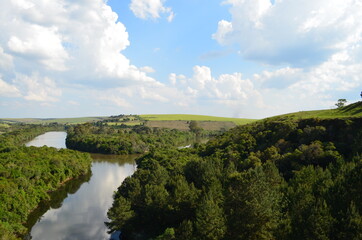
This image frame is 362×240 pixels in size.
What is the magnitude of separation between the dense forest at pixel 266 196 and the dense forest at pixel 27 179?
1866 cm

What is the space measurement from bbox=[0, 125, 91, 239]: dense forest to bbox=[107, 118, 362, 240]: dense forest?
61.2 ft

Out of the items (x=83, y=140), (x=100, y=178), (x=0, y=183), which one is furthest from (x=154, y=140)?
(x=0, y=183)

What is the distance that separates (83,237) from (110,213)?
35.2 ft

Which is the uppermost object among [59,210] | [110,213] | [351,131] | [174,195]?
[351,131]

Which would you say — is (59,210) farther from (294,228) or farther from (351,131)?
(351,131)

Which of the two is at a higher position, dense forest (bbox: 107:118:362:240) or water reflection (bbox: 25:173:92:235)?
dense forest (bbox: 107:118:362:240)

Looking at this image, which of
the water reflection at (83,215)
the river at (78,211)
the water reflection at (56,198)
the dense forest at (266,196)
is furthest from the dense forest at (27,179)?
the dense forest at (266,196)

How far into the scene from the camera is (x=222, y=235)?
31.1 metres

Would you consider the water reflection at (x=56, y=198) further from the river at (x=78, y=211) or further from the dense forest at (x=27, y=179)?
the dense forest at (x=27, y=179)

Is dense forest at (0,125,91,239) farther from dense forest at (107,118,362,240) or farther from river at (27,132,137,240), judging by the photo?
dense forest at (107,118,362,240)

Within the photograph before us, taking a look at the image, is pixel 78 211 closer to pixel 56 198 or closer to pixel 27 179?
pixel 56 198

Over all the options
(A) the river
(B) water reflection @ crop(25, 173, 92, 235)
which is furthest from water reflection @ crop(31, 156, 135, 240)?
(B) water reflection @ crop(25, 173, 92, 235)

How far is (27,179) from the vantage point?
2635 inches

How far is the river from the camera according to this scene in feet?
170
